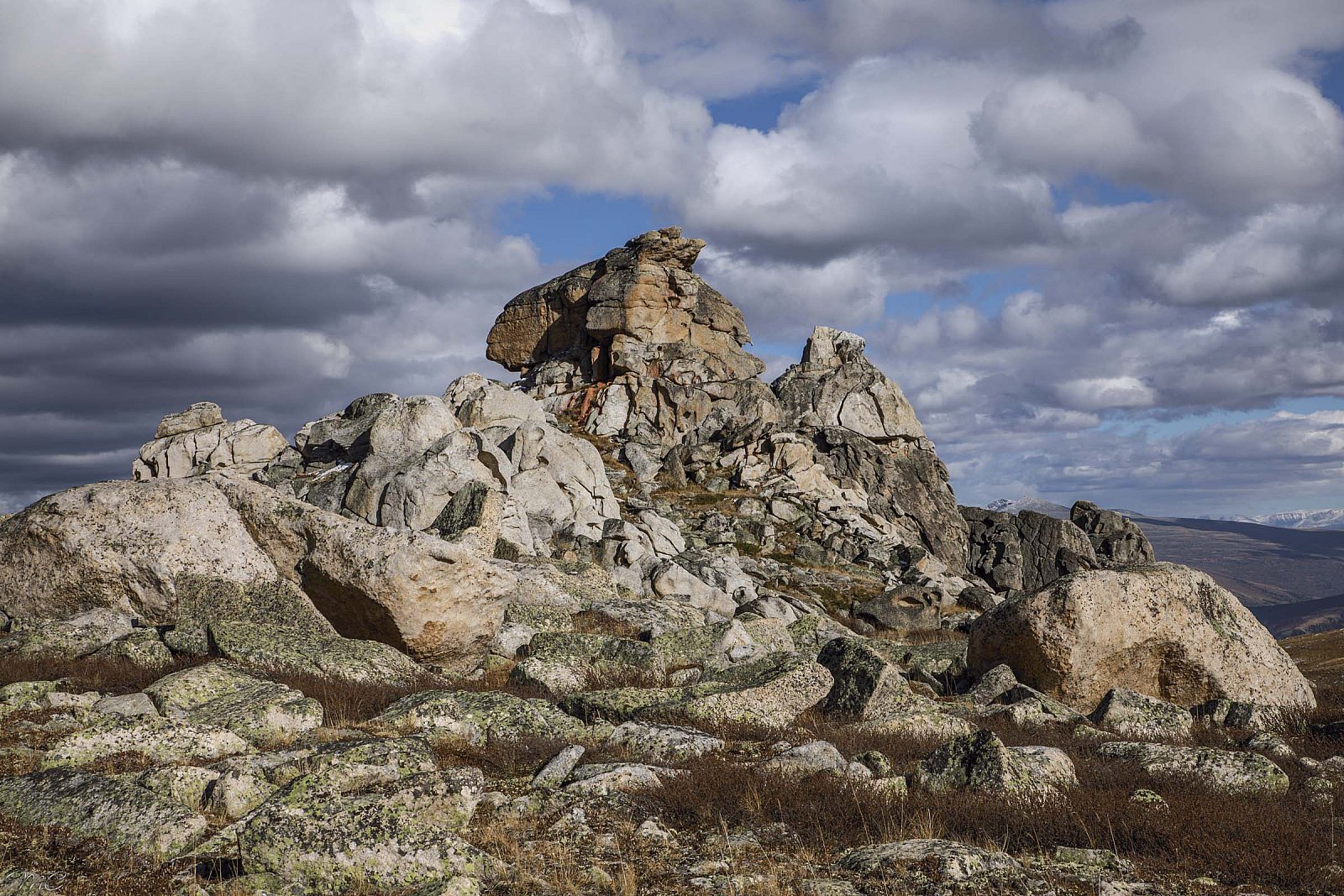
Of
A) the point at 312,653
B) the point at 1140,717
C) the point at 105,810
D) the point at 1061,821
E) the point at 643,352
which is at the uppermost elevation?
→ the point at 643,352

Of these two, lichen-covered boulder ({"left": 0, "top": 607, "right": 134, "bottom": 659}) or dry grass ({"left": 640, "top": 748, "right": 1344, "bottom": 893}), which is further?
lichen-covered boulder ({"left": 0, "top": 607, "right": 134, "bottom": 659})

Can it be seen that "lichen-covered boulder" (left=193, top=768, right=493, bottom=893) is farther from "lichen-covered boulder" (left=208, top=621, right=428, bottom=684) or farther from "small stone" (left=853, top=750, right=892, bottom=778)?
"lichen-covered boulder" (left=208, top=621, right=428, bottom=684)

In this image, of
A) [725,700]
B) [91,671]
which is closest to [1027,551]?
[725,700]

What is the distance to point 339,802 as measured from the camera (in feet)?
28.6

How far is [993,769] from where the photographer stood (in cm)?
1105

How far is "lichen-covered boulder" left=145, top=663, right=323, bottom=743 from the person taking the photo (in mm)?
12648

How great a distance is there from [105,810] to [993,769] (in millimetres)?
9435

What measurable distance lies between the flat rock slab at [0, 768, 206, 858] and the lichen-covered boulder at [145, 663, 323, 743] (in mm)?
2780

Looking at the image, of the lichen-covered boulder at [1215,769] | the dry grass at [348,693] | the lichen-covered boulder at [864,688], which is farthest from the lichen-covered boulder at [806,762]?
the dry grass at [348,693]

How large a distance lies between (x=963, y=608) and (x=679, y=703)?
4746 cm

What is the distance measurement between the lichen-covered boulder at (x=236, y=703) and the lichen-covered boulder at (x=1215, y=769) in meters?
11.4

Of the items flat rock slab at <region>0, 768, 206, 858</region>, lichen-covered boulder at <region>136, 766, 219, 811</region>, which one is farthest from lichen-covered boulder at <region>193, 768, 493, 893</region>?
lichen-covered boulder at <region>136, 766, 219, 811</region>

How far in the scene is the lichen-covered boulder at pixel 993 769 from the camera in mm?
10891

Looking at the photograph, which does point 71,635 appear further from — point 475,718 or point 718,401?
point 718,401
